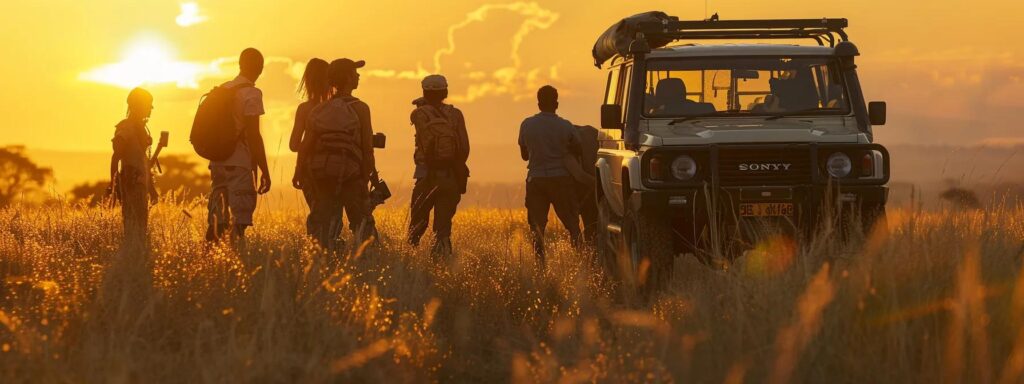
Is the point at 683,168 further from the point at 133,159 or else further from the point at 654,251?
the point at 133,159

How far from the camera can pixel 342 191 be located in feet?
36.0

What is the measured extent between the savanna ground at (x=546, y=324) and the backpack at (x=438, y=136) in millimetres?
2806

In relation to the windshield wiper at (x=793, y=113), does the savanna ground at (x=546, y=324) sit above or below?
below

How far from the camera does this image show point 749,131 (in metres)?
10.1

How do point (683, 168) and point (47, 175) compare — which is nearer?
point (683, 168)

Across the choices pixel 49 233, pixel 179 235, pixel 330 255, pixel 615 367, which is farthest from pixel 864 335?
pixel 49 233

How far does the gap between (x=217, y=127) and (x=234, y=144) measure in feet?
0.60

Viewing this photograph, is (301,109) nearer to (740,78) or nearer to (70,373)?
(740,78)

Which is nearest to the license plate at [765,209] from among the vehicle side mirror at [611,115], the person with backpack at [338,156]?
the vehicle side mirror at [611,115]

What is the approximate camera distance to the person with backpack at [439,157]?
1227 cm

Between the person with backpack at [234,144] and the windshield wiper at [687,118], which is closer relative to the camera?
the person with backpack at [234,144]

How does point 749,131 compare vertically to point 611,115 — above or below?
below

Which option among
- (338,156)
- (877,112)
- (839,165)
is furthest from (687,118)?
(338,156)

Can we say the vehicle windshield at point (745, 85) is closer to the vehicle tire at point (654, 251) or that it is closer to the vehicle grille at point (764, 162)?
the vehicle grille at point (764, 162)
